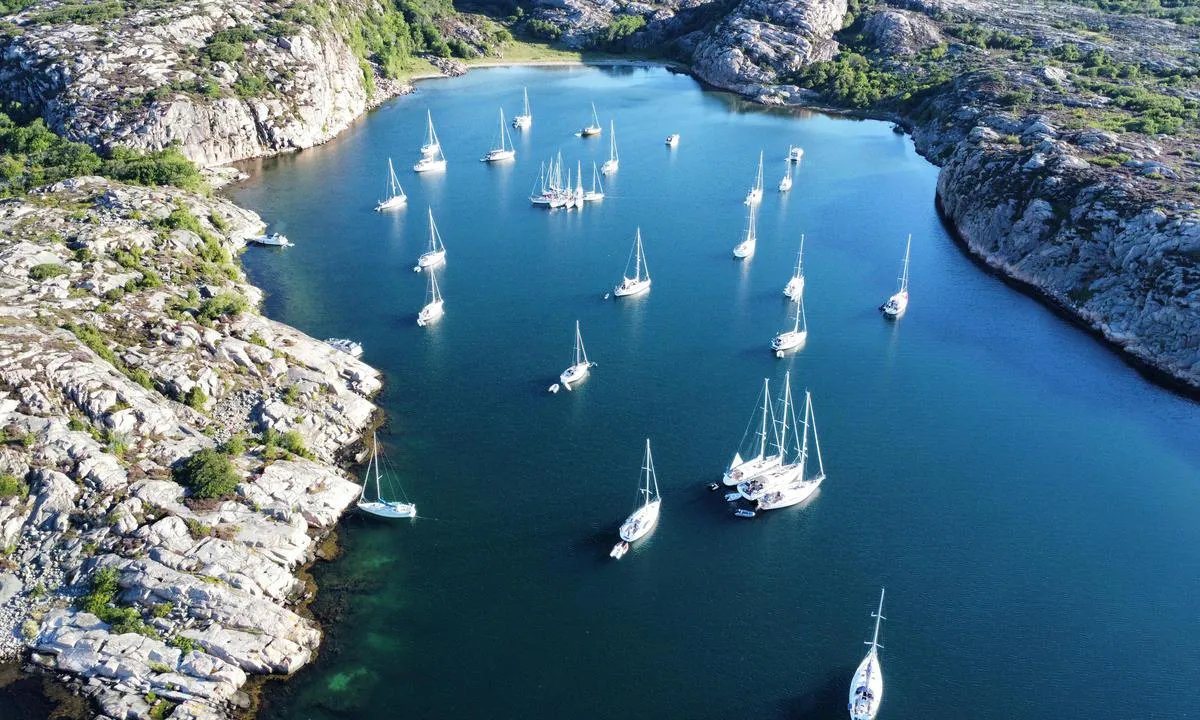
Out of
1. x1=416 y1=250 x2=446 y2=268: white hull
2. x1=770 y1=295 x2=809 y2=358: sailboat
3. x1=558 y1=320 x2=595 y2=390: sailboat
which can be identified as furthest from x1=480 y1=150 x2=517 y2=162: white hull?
x1=770 y1=295 x2=809 y2=358: sailboat

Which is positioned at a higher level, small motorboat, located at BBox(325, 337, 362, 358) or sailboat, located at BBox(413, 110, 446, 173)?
sailboat, located at BBox(413, 110, 446, 173)

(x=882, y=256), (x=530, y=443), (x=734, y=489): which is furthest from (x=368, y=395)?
(x=882, y=256)

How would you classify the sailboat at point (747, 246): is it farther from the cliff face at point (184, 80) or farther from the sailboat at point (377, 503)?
the cliff face at point (184, 80)

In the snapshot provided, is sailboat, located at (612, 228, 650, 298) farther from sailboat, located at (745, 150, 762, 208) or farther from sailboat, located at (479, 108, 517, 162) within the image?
sailboat, located at (479, 108, 517, 162)

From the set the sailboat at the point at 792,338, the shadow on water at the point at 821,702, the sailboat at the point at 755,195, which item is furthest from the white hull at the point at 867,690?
the sailboat at the point at 755,195

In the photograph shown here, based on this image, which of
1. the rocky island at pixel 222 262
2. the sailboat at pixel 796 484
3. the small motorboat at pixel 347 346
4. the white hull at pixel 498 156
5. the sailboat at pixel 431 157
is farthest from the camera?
the white hull at pixel 498 156

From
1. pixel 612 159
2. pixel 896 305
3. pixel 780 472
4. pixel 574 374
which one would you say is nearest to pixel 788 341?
pixel 896 305
